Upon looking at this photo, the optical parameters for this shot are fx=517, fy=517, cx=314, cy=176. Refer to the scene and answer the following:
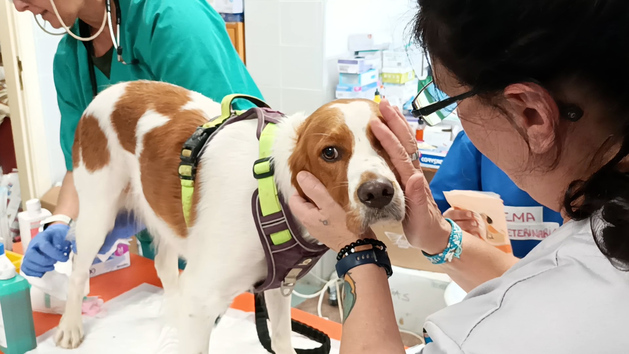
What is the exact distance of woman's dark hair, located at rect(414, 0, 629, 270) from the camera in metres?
0.48

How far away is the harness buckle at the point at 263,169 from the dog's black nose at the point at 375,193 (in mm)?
214

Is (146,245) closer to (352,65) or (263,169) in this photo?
(263,169)

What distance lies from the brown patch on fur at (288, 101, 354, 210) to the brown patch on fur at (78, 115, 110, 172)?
57 centimetres

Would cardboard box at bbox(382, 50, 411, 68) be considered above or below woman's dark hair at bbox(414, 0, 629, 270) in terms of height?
below

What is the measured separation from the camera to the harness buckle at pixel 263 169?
3.13 feet

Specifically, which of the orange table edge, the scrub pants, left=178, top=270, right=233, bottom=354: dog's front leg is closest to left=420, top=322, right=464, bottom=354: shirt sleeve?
left=178, top=270, right=233, bottom=354: dog's front leg

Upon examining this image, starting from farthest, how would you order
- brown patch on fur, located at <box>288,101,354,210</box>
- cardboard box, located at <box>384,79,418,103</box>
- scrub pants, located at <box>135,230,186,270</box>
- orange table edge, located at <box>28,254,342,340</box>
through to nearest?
cardboard box, located at <box>384,79,418,103</box>
scrub pants, located at <box>135,230,186,270</box>
orange table edge, located at <box>28,254,342,340</box>
brown patch on fur, located at <box>288,101,354,210</box>

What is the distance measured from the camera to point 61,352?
1248 millimetres

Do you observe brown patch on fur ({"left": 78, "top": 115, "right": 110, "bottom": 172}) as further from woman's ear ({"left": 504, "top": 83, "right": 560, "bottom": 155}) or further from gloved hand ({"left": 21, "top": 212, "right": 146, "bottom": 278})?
woman's ear ({"left": 504, "top": 83, "right": 560, "bottom": 155})

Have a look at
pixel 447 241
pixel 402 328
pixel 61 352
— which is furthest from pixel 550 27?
pixel 402 328

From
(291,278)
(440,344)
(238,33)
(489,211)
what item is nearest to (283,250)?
(291,278)

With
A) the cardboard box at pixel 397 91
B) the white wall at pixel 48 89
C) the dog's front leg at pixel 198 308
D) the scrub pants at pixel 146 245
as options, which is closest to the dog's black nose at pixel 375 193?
the dog's front leg at pixel 198 308

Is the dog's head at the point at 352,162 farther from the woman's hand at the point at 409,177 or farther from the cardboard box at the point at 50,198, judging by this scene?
the cardboard box at the point at 50,198

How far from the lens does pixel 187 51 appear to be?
1.33 metres
